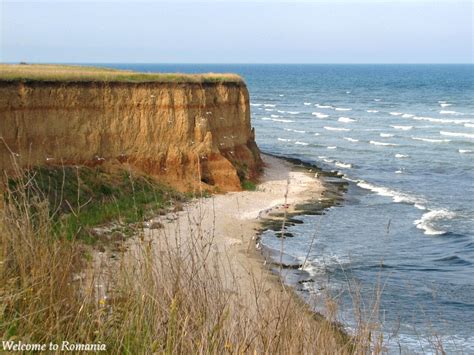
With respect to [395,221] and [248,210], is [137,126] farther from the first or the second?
[395,221]

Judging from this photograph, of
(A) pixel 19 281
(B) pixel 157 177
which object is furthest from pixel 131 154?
(A) pixel 19 281

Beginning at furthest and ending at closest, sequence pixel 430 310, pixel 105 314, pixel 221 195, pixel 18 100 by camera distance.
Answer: pixel 221 195
pixel 18 100
pixel 430 310
pixel 105 314

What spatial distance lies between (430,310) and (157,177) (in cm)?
1552

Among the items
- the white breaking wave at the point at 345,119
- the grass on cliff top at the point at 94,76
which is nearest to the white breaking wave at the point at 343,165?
the grass on cliff top at the point at 94,76

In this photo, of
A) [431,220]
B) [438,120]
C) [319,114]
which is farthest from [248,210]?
[319,114]

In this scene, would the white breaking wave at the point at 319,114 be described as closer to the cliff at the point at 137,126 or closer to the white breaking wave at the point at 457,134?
the white breaking wave at the point at 457,134

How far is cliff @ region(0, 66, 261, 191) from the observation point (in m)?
26.1

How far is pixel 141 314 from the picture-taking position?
546 cm

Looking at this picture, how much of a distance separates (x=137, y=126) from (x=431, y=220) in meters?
12.2

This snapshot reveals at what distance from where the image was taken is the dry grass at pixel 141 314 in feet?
17.5

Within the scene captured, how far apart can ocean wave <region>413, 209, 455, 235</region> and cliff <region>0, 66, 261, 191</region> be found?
793cm

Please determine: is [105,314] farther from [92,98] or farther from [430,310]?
[92,98]

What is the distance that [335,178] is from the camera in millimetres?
38844

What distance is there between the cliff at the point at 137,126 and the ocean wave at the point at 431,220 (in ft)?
26.0
